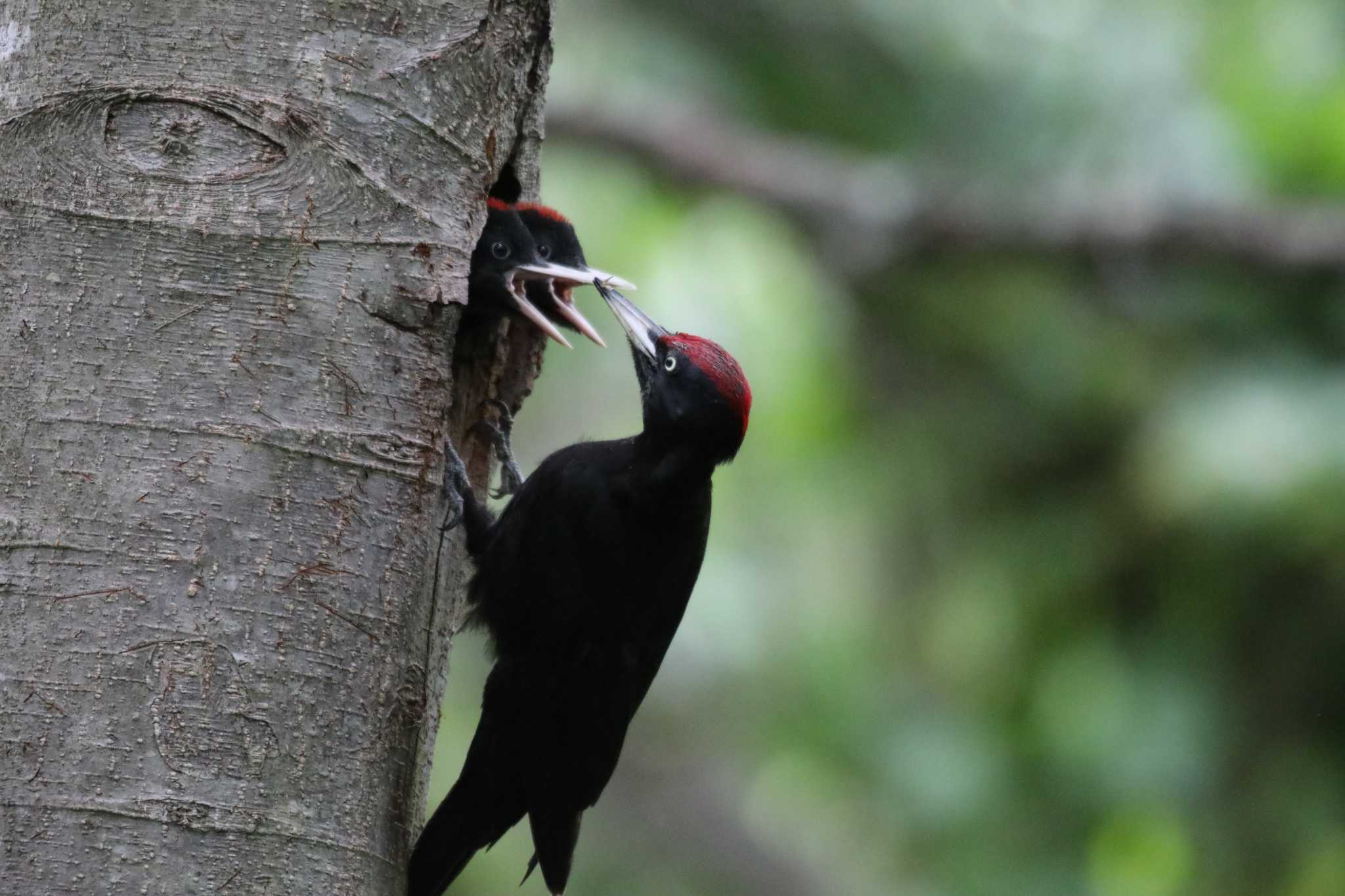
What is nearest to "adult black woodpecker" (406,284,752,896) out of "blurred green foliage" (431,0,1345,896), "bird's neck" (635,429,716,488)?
"bird's neck" (635,429,716,488)

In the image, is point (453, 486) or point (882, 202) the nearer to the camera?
point (453, 486)

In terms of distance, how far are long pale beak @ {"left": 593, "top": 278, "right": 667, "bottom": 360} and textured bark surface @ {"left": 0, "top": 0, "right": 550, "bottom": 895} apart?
0.94 metres

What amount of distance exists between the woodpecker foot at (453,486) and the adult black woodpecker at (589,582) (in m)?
0.03

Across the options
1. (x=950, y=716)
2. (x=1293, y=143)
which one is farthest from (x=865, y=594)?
(x=1293, y=143)

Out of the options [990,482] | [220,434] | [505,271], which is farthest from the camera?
[990,482]

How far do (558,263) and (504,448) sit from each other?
42cm

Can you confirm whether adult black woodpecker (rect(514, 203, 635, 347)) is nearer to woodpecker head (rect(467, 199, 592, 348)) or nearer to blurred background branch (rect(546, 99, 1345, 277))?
woodpecker head (rect(467, 199, 592, 348))

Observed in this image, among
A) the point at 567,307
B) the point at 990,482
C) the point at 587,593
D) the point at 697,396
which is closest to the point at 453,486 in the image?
the point at 587,593

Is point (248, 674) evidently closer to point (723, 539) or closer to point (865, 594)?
point (723, 539)

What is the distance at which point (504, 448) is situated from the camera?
330 cm

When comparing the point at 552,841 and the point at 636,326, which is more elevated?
the point at 636,326

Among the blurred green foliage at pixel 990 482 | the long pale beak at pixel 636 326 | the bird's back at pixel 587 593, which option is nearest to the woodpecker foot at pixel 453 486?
the bird's back at pixel 587 593

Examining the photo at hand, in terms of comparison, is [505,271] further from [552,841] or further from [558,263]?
[552,841]

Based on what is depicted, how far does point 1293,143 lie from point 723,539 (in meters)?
3.00
